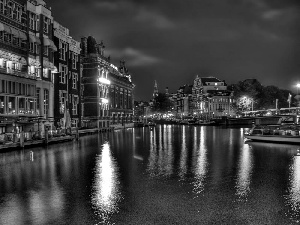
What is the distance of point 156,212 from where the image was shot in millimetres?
14273

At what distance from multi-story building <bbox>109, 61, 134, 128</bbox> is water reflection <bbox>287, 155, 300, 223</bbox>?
8292 cm

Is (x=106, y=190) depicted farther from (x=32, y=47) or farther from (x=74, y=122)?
(x=74, y=122)

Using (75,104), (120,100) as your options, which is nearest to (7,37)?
(75,104)

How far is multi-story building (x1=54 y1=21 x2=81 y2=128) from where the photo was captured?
2584 inches

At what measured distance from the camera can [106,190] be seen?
1853 cm

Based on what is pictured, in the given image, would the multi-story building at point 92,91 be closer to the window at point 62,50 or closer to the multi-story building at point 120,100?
the multi-story building at point 120,100

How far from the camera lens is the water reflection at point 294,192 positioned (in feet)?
46.8

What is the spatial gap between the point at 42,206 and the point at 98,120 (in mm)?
Answer: 79388

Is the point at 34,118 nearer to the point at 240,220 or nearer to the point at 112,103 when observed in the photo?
the point at 240,220

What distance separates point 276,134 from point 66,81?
4317 cm

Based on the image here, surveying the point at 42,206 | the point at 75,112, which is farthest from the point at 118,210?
the point at 75,112

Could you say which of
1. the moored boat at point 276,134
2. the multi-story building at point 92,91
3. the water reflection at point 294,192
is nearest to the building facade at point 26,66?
the multi-story building at point 92,91

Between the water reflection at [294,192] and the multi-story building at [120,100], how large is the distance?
8292cm

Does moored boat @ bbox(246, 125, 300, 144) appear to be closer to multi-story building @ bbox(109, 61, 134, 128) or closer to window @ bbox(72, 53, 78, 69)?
window @ bbox(72, 53, 78, 69)
